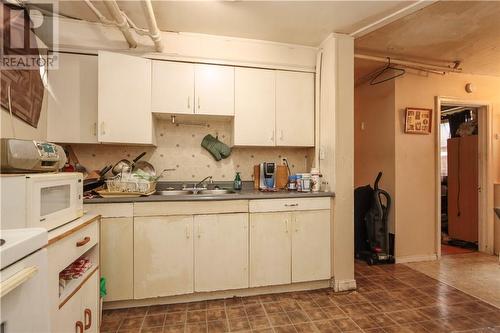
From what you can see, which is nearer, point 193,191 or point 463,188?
point 193,191

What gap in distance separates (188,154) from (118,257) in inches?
45.3

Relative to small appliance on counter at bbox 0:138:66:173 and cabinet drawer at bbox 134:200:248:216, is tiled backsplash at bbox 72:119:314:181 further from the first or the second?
small appliance on counter at bbox 0:138:66:173

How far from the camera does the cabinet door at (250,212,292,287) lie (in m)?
2.18

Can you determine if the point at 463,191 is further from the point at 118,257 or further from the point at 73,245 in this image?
the point at 73,245

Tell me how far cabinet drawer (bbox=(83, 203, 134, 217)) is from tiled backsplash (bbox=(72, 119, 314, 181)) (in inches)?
25.3

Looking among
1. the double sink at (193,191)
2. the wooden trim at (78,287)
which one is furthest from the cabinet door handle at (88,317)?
the double sink at (193,191)

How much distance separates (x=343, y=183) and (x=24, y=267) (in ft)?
7.36

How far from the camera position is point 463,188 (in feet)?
12.7

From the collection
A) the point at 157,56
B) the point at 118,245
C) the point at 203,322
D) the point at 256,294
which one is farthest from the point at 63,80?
the point at 256,294

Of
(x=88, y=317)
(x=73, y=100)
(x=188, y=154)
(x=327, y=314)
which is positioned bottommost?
(x=327, y=314)

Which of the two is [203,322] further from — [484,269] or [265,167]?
[484,269]

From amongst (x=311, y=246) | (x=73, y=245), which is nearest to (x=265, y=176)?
(x=311, y=246)

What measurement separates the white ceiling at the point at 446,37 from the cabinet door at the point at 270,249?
204cm

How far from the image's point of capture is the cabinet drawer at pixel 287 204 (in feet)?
7.18
